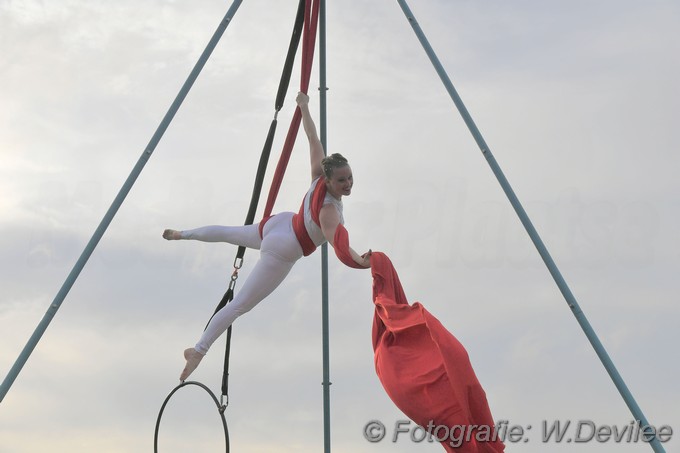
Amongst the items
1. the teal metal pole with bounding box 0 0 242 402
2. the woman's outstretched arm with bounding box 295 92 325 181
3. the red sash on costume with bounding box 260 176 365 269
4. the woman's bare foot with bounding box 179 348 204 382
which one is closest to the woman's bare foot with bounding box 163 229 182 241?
the teal metal pole with bounding box 0 0 242 402

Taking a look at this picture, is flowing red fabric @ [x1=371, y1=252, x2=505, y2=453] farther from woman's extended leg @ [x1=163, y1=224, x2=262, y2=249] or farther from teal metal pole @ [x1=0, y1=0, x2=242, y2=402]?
teal metal pole @ [x1=0, y1=0, x2=242, y2=402]

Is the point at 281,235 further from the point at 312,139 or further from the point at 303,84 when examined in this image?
the point at 303,84

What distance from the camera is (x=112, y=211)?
7578 millimetres

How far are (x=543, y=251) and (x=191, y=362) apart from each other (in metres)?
2.92

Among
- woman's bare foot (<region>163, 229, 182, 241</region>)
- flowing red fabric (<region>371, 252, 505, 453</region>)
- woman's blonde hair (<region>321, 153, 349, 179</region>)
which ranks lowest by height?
flowing red fabric (<region>371, 252, 505, 453</region>)

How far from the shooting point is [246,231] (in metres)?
7.98

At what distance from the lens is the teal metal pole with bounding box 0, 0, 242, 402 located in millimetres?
7312

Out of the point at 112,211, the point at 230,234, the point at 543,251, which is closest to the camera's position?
the point at 543,251

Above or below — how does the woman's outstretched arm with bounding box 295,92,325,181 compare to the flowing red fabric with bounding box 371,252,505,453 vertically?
above

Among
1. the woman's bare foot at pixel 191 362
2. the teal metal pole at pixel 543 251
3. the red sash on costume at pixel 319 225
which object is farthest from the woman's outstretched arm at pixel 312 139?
the woman's bare foot at pixel 191 362

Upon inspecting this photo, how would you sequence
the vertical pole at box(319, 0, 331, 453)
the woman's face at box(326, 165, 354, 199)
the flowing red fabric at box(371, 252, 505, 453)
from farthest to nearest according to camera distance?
the vertical pole at box(319, 0, 331, 453)
the woman's face at box(326, 165, 354, 199)
the flowing red fabric at box(371, 252, 505, 453)

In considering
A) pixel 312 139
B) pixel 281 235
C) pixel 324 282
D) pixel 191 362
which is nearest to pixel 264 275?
pixel 281 235

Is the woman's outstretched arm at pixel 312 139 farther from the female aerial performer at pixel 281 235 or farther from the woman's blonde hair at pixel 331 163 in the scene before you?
the woman's blonde hair at pixel 331 163

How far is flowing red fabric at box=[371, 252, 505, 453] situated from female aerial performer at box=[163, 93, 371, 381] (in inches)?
40.1
